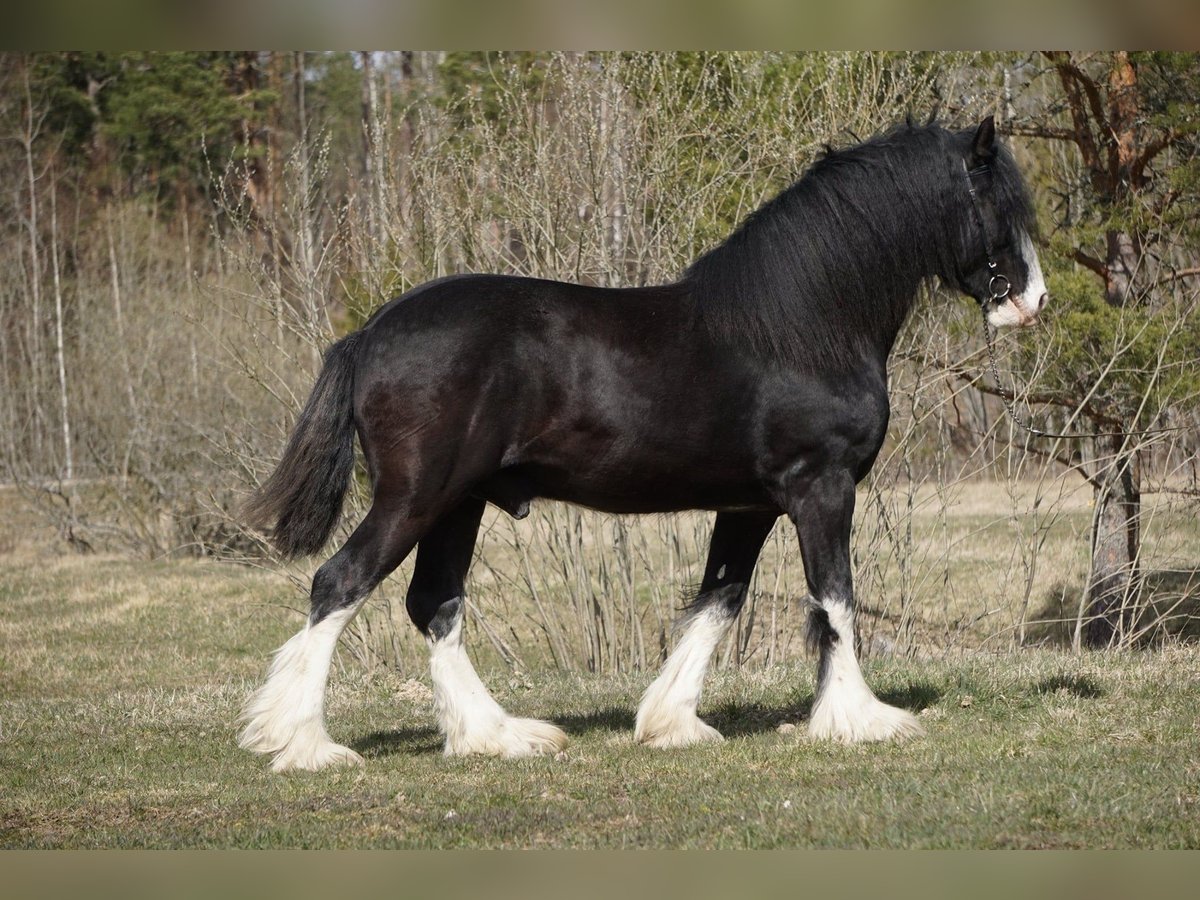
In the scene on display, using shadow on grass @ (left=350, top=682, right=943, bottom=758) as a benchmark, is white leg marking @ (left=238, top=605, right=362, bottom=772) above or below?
above

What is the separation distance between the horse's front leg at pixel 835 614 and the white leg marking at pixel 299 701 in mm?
1977

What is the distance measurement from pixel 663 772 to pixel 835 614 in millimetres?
1044

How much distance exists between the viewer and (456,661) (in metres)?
5.65

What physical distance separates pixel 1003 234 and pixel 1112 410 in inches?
221

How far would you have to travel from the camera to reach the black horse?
5188 mm

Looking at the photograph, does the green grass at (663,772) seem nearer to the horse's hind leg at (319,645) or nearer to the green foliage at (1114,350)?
the horse's hind leg at (319,645)

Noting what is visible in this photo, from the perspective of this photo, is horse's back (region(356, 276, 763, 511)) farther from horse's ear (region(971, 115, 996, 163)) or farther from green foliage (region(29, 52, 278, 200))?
green foliage (region(29, 52, 278, 200))

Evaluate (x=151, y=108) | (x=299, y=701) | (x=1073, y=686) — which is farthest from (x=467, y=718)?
(x=151, y=108)

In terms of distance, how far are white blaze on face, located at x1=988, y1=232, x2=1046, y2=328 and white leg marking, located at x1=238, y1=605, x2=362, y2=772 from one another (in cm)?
320

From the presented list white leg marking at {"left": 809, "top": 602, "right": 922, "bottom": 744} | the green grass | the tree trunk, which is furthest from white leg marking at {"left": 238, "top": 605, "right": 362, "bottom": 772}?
the tree trunk

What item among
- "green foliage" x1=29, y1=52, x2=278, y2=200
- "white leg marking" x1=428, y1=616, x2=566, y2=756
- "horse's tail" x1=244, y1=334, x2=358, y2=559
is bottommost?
"white leg marking" x1=428, y1=616, x2=566, y2=756

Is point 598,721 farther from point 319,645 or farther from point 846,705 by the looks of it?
point 319,645
